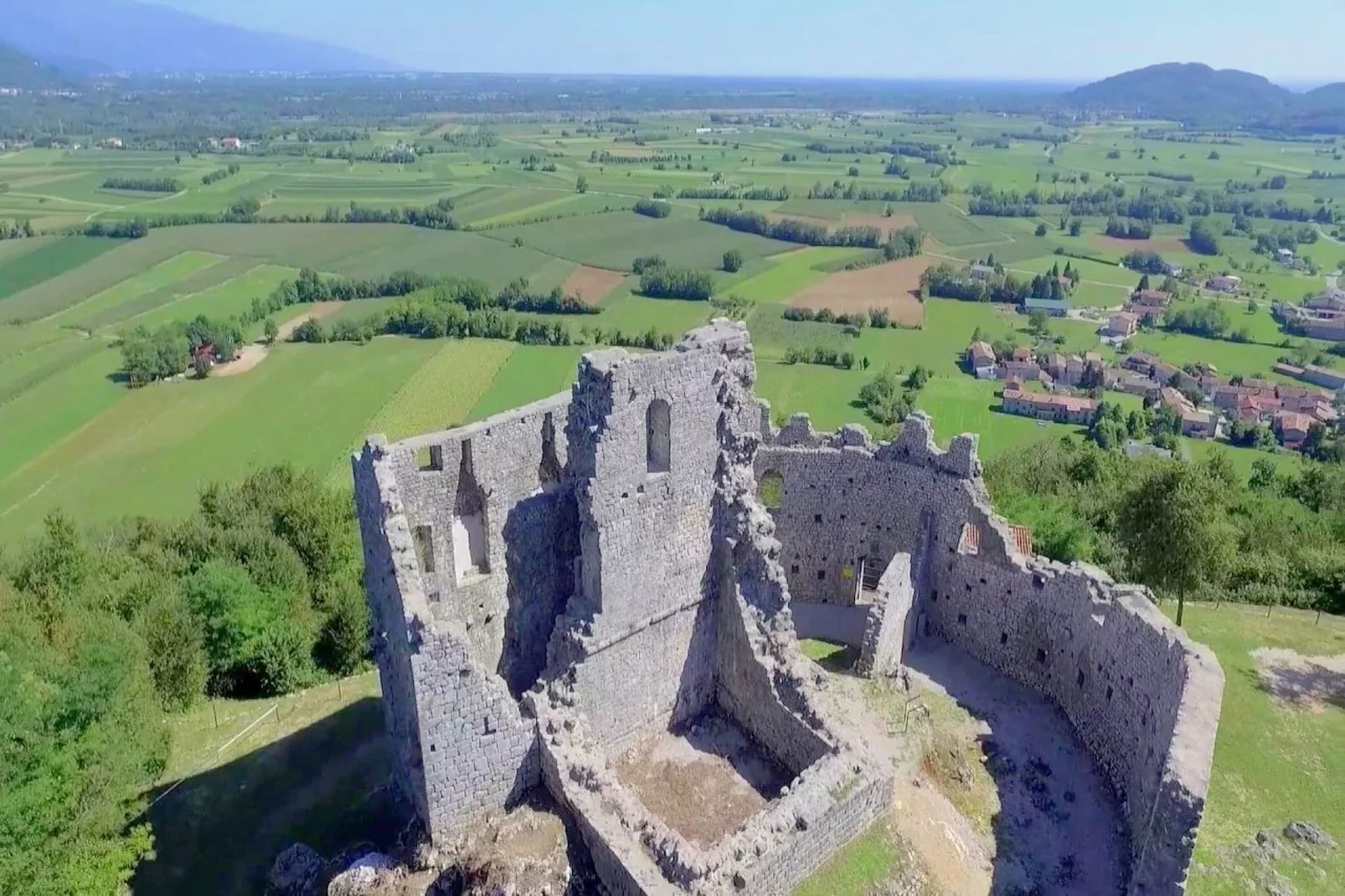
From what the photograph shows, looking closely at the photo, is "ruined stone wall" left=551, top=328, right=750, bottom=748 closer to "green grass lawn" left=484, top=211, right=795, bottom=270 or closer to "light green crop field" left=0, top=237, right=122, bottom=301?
"green grass lawn" left=484, top=211, right=795, bottom=270

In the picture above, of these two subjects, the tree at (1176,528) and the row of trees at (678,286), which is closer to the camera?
the tree at (1176,528)

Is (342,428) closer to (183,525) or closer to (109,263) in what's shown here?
(183,525)

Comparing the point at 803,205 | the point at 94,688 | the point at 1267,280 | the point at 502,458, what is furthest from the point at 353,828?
the point at 803,205

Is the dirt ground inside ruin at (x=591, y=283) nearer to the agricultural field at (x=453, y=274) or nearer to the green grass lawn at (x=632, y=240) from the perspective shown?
the agricultural field at (x=453, y=274)

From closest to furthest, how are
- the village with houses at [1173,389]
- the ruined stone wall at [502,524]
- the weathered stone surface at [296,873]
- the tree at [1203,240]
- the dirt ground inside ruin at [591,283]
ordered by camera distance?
the weathered stone surface at [296,873]
the ruined stone wall at [502,524]
the village with houses at [1173,389]
the dirt ground inside ruin at [591,283]
the tree at [1203,240]

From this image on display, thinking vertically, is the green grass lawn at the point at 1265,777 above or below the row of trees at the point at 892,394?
above

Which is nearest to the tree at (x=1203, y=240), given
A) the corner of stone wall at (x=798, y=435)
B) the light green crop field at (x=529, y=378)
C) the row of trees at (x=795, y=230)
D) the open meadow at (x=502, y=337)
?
the open meadow at (x=502, y=337)
